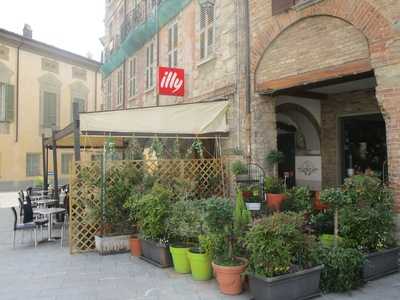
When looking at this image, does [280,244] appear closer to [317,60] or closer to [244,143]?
[317,60]

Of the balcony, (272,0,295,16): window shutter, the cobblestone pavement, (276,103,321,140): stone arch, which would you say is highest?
the balcony

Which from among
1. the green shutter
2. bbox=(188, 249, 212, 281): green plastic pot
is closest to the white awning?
bbox=(188, 249, 212, 281): green plastic pot

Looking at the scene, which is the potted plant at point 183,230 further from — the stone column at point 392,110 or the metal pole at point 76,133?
the stone column at point 392,110

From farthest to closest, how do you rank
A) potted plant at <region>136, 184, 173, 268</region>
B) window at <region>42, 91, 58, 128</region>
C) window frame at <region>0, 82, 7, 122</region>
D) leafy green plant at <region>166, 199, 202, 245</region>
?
1. window at <region>42, 91, 58, 128</region>
2. window frame at <region>0, 82, 7, 122</region>
3. potted plant at <region>136, 184, 173, 268</region>
4. leafy green plant at <region>166, 199, 202, 245</region>

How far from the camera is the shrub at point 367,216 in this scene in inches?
200

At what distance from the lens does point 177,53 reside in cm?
1199

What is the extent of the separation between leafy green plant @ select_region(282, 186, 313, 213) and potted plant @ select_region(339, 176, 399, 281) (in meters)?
1.45

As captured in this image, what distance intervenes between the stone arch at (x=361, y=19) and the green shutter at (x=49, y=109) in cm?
2008

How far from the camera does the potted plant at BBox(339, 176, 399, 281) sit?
5.06 meters

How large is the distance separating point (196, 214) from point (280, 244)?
5.75ft

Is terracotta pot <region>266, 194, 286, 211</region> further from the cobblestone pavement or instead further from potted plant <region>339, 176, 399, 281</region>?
the cobblestone pavement

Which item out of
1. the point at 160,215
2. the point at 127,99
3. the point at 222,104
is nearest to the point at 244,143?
the point at 222,104

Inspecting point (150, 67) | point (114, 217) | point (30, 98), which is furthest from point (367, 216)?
point (30, 98)

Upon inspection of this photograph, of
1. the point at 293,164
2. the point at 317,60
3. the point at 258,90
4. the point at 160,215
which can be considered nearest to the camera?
the point at 160,215
